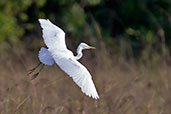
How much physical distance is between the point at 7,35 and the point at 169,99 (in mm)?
4621

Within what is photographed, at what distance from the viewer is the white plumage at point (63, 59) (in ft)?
14.3

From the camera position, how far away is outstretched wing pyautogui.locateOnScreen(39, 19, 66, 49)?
200 inches

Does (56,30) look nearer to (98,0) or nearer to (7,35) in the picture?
(7,35)

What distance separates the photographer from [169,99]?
5.90 meters

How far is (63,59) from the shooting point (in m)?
4.64

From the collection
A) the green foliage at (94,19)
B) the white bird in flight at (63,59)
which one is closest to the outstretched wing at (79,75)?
the white bird in flight at (63,59)

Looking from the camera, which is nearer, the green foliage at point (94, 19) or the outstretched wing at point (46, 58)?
the outstretched wing at point (46, 58)

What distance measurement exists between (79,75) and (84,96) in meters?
0.29

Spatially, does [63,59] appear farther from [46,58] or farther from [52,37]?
[52,37]

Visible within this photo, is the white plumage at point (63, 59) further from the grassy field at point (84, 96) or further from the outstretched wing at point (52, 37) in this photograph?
the grassy field at point (84, 96)

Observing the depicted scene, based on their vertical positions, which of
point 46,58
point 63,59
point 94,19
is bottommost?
point 94,19

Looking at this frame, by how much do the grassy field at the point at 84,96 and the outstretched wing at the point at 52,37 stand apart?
1.00ft

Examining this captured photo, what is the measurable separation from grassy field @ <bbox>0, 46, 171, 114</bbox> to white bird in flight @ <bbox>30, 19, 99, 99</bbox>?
168mm

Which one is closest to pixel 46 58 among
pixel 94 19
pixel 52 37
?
pixel 52 37
